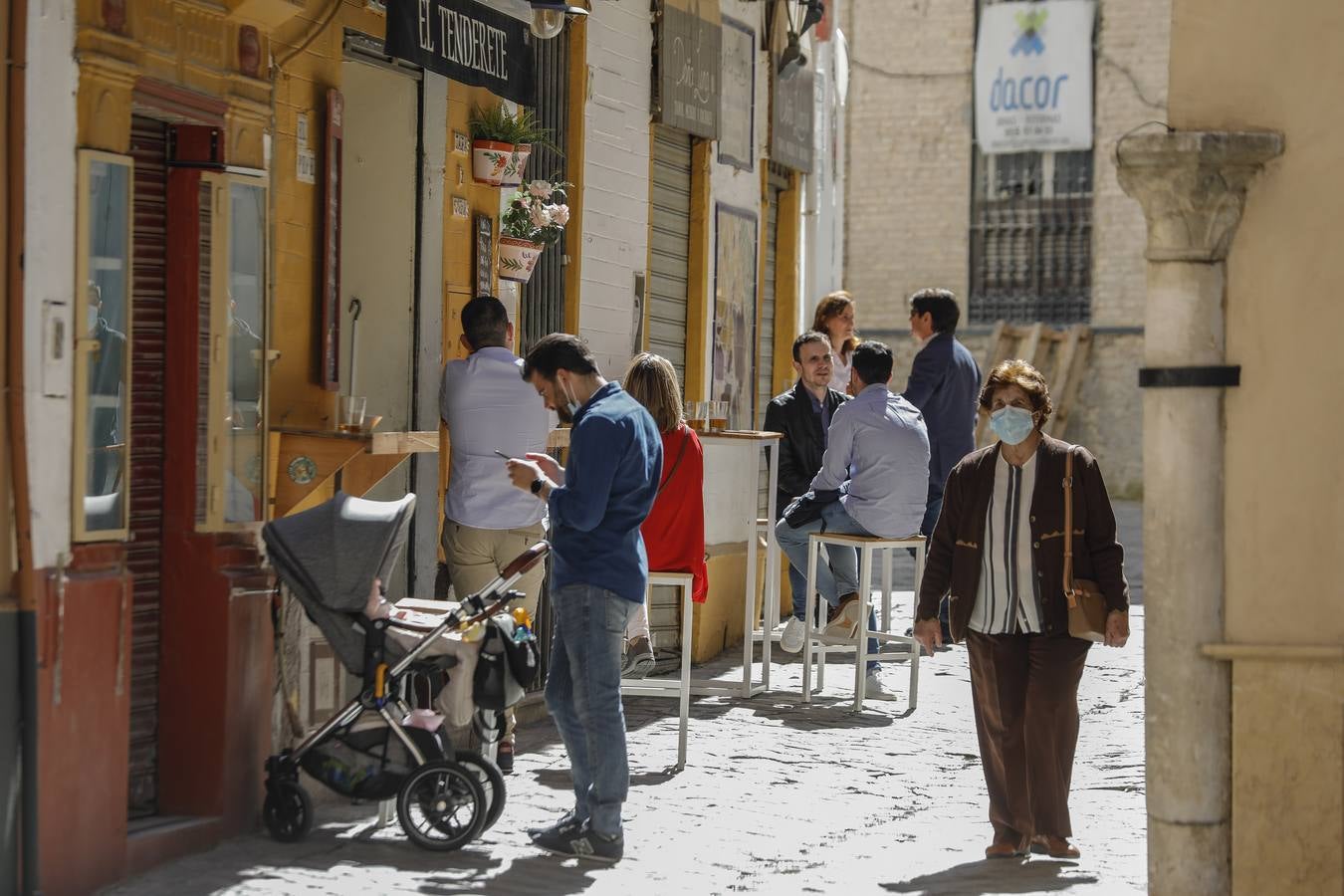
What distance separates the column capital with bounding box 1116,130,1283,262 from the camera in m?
5.89

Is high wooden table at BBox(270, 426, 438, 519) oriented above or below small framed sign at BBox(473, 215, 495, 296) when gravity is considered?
below

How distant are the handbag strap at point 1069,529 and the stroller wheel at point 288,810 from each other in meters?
2.69

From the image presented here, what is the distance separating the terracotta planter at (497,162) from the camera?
9578 mm

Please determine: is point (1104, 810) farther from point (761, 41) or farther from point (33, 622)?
point (761, 41)

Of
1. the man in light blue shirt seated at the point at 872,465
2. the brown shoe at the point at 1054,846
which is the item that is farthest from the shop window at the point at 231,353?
the man in light blue shirt seated at the point at 872,465

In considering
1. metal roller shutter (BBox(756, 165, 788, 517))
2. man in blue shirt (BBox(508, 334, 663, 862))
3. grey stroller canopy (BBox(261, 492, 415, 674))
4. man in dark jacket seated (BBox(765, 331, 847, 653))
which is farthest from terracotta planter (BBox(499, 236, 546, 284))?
metal roller shutter (BBox(756, 165, 788, 517))

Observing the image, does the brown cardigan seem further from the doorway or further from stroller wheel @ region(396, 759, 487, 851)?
the doorway

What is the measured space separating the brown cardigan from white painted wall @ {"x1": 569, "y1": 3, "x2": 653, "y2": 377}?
Result: 4010 millimetres

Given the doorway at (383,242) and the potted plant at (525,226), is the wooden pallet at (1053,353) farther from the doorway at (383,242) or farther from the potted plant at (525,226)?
the doorway at (383,242)

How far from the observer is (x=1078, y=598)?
22.9 ft

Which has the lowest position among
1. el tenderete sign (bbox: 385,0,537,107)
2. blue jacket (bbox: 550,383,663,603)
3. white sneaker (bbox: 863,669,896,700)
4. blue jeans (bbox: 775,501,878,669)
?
white sneaker (bbox: 863,669,896,700)

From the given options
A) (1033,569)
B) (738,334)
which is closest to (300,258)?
(1033,569)

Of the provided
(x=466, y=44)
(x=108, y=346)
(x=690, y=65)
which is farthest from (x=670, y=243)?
(x=108, y=346)

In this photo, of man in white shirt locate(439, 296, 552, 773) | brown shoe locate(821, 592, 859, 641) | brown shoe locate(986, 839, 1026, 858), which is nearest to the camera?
brown shoe locate(986, 839, 1026, 858)
